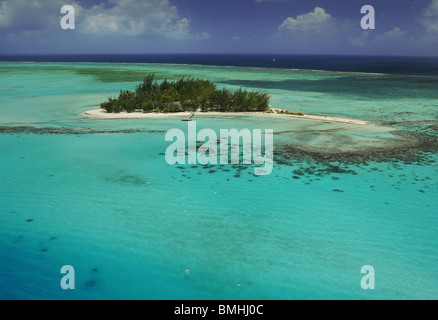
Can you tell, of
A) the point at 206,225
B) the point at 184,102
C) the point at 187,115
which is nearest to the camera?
the point at 206,225

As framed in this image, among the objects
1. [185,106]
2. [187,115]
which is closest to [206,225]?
[187,115]
